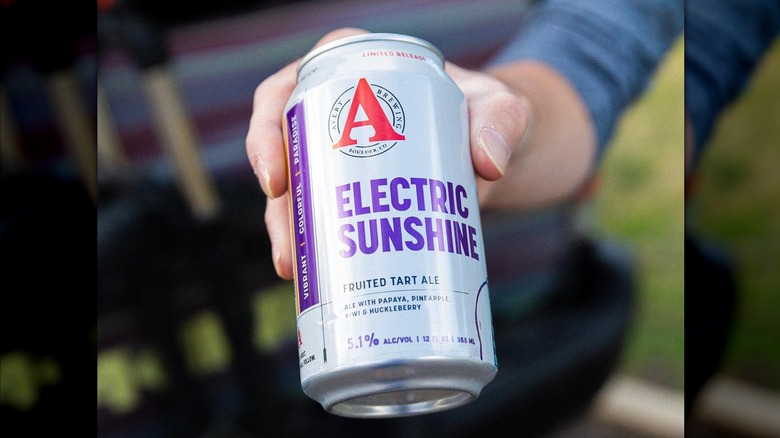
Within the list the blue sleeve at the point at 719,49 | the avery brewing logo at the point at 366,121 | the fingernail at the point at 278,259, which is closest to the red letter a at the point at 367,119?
the avery brewing logo at the point at 366,121

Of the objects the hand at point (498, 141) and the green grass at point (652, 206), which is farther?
the green grass at point (652, 206)

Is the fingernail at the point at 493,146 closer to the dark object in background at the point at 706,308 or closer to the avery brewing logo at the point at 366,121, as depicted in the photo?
the avery brewing logo at the point at 366,121

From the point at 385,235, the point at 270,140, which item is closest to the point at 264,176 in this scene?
the point at 270,140

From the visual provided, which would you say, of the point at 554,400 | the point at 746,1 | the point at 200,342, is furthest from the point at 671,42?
the point at 200,342

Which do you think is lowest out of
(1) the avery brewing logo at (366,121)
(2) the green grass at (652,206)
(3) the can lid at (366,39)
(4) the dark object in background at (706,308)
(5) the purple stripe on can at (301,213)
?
(4) the dark object in background at (706,308)

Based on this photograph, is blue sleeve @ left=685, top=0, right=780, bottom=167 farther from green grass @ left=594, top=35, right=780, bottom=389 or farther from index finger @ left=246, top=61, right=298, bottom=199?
index finger @ left=246, top=61, right=298, bottom=199

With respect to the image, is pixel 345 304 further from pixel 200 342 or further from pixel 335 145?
pixel 200 342
